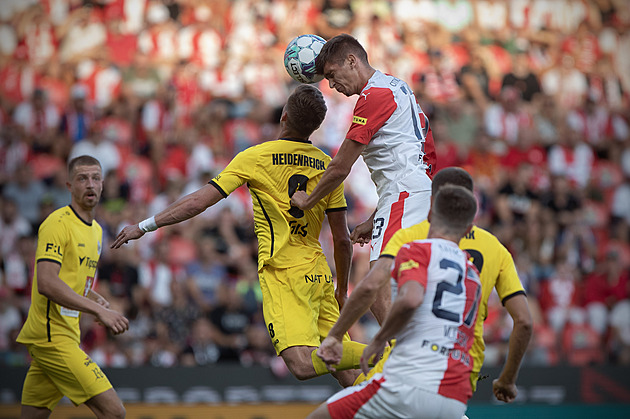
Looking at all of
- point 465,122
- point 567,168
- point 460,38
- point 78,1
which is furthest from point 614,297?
point 78,1

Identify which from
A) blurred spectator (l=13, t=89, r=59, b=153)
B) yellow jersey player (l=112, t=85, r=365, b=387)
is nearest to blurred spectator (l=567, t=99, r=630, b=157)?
blurred spectator (l=13, t=89, r=59, b=153)

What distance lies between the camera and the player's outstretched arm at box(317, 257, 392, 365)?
500 centimetres

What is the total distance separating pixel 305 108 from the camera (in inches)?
256

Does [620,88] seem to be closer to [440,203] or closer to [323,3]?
[323,3]

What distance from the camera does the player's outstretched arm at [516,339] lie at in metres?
5.23

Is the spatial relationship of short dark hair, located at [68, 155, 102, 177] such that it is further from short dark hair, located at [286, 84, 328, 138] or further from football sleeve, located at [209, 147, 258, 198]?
short dark hair, located at [286, 84, 328, 138]

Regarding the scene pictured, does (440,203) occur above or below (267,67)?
below

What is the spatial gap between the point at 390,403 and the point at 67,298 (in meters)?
3.39

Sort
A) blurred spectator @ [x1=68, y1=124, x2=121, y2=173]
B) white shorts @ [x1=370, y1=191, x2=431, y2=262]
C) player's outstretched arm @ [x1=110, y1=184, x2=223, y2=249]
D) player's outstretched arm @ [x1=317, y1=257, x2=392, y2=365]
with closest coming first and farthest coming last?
player's outstretched arm @ [x1=317, y1=257, x2=392, y2=365] → white shorts @ [x1=370, y1=191, x2=431, y2=262] → player's outstretched arm @ [x1=110, y1=184, x2=223, y2=249] → blurred spectator @ [x1=68, y1=124, x2=121, y2=173]

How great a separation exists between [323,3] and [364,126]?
1322 cm

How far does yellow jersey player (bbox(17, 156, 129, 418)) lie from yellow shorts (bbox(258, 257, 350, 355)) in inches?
61.8

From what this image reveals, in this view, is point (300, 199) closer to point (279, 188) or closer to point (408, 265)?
point (279, 188)

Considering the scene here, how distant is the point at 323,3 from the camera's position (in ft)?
61.0

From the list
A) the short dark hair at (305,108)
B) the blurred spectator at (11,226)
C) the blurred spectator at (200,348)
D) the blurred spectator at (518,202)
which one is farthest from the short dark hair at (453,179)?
the blurred spectator at (518,202)
